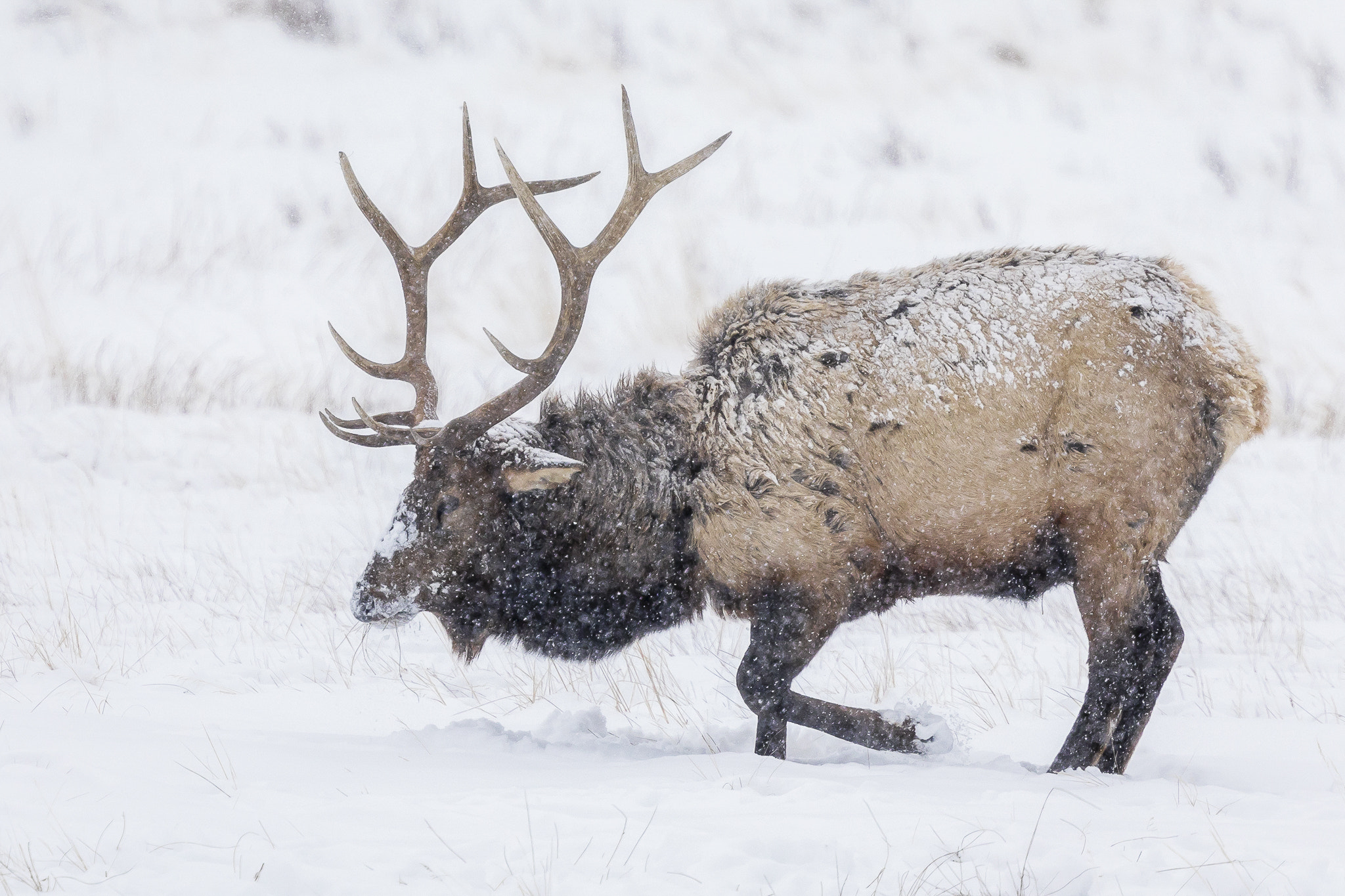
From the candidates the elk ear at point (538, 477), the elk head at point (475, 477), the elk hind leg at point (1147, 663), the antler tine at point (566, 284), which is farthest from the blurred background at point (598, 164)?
the elk hind leg at point (1147, 663)

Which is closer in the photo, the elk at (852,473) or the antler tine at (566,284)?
the elk at (852,473)

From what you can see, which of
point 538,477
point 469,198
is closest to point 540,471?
point 538,477

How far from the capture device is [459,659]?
4.94 meters

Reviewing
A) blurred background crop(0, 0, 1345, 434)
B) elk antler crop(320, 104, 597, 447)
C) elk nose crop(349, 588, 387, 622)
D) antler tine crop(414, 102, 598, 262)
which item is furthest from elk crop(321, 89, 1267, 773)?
blurred background crop(0, 0, 1345, 434)

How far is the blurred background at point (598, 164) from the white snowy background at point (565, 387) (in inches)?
3.5

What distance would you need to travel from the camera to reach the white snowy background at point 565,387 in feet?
9.32

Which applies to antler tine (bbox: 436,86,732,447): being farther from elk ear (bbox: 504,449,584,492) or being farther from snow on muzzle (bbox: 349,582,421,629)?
snow on muzzle (bbox: 349,582,421,629)

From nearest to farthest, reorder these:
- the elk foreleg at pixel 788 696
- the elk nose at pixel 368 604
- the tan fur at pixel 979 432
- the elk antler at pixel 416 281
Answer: the tan fur at pixel 979 432, the elk foreleg at pixel 788 696, the elk nose at pixel 368 604, the elk antler at pixel 416 281

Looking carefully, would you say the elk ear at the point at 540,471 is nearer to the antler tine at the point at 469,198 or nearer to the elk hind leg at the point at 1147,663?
the antler tine at the point at 469,198

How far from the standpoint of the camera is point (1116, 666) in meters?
4.18

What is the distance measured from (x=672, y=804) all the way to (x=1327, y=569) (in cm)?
555

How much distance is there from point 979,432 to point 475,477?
189cm

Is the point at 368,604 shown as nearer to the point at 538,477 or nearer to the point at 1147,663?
the point at 538,477

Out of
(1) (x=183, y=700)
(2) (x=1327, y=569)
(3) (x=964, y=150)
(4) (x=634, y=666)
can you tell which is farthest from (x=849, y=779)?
(3) (x=964, y=150)
